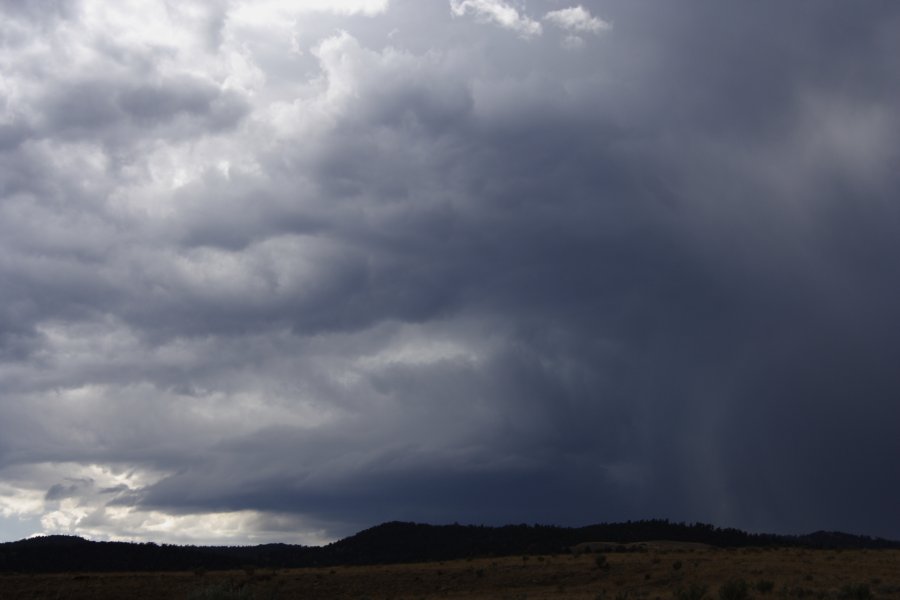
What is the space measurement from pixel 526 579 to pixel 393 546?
232ft

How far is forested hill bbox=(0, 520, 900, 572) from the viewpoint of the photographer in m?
99.6

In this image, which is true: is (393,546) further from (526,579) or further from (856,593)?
(856,593)

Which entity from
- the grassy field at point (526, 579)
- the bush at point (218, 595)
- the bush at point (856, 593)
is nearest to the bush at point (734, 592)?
the grassy field at point (526, 579)

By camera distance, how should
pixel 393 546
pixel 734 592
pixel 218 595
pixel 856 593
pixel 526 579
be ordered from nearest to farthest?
pixel 856 593 → pixel 734 592 → pixel 218 595 → pixel 526 579 → pixel 393 546

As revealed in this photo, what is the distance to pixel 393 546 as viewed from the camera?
441 ft

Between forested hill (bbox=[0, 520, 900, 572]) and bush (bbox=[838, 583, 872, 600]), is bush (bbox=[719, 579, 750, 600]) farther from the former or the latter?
forested hill (bbox=[0, 520, 900, 572])

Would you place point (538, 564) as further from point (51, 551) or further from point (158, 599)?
point (51, 551)

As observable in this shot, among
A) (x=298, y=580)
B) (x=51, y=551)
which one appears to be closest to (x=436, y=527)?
(x=51, y=551)

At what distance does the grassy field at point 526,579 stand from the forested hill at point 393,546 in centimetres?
1882

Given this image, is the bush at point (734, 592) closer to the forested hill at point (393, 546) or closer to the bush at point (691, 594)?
the bush at point (691, 594)

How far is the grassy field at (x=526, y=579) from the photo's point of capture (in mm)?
55688

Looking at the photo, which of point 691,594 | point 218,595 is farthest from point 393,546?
point 691,594

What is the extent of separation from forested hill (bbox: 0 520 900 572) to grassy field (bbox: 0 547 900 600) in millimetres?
18821

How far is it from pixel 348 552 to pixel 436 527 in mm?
19847
